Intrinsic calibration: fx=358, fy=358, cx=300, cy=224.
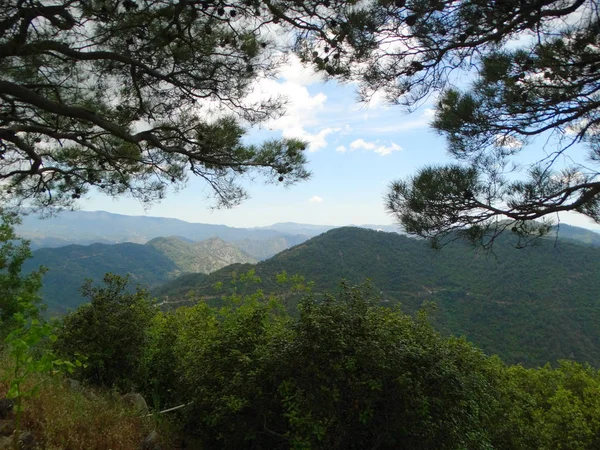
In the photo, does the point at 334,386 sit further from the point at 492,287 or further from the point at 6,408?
the point at 492,287

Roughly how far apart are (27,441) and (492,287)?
4214 cm

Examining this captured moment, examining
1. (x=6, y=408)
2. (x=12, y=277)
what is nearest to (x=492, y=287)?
(x=12, y=277)

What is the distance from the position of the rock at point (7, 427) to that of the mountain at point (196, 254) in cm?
11409

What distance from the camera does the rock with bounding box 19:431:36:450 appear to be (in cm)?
171

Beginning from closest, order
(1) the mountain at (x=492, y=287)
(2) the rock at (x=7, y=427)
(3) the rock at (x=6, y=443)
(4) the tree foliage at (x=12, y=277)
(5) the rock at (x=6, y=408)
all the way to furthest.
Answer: (3) the rock at (x=6, y=443) < (2) the rock at (x=7, y=427) < (5) the rock at (x=6, y=408) < (4) the tree foliage at (x=12, y=277) < (1) the mountain at (x=492, y=287)

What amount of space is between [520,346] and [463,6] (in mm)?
30507

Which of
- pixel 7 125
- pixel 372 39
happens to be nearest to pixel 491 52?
pixel 372 39

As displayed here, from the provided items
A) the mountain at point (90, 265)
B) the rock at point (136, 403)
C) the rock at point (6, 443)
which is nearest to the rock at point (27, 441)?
the rock at point (6, 443)

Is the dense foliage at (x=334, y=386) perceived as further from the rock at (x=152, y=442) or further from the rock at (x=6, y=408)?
the rock at (x=6, y=408)

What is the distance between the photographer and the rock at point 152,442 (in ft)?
7.65

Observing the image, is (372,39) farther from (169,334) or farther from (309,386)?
(169,334)

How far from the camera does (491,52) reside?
118 inches

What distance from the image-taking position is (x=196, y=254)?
150m

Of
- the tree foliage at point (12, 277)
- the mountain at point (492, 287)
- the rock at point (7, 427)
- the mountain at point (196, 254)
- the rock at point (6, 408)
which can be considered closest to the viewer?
the rock at point (7, 427)
